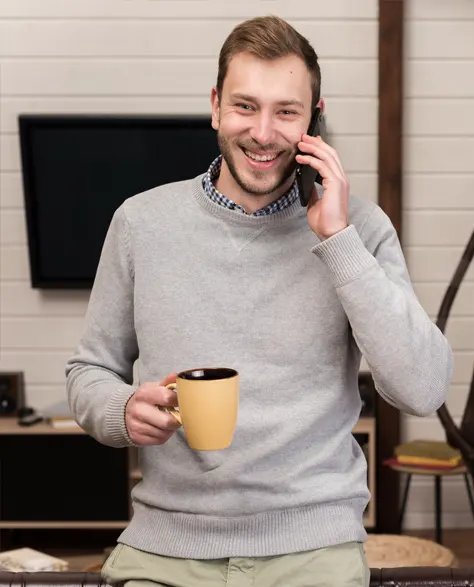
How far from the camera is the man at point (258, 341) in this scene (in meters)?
1.57

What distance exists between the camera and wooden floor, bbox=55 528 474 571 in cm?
412

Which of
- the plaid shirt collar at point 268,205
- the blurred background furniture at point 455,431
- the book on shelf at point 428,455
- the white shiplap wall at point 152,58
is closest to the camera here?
the plaid shirt collar at point 268,205

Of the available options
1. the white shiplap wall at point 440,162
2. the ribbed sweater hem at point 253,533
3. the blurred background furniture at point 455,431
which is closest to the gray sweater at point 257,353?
the ribbed sweater hem at point 253,533

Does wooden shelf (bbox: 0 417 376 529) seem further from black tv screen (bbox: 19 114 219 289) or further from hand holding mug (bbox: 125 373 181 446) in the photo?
hand holding mug (bbox: 125 373 181 446)

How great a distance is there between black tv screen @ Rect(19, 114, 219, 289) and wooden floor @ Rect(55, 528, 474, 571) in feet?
3.96

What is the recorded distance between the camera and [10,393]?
437cm

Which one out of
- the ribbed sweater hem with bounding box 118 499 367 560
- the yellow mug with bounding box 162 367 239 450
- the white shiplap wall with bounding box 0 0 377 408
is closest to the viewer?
the yellow mug with bounding box 162 367 239 450

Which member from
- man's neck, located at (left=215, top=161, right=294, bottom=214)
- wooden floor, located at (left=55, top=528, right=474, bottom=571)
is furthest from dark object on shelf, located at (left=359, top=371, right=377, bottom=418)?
man's neck, located at (left=215, top=161, right=294, bottom=214)

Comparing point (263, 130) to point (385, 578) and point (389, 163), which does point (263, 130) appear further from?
point (389, 163)

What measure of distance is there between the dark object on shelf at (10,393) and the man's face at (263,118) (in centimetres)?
282

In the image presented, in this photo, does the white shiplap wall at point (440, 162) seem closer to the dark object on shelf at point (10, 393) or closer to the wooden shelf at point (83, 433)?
the wooden shelf at point (83, 433)

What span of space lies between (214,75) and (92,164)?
62 centimetres

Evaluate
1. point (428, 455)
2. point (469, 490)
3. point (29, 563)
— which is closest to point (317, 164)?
point (29, 563)

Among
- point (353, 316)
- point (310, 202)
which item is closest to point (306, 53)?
point (310, 202)
